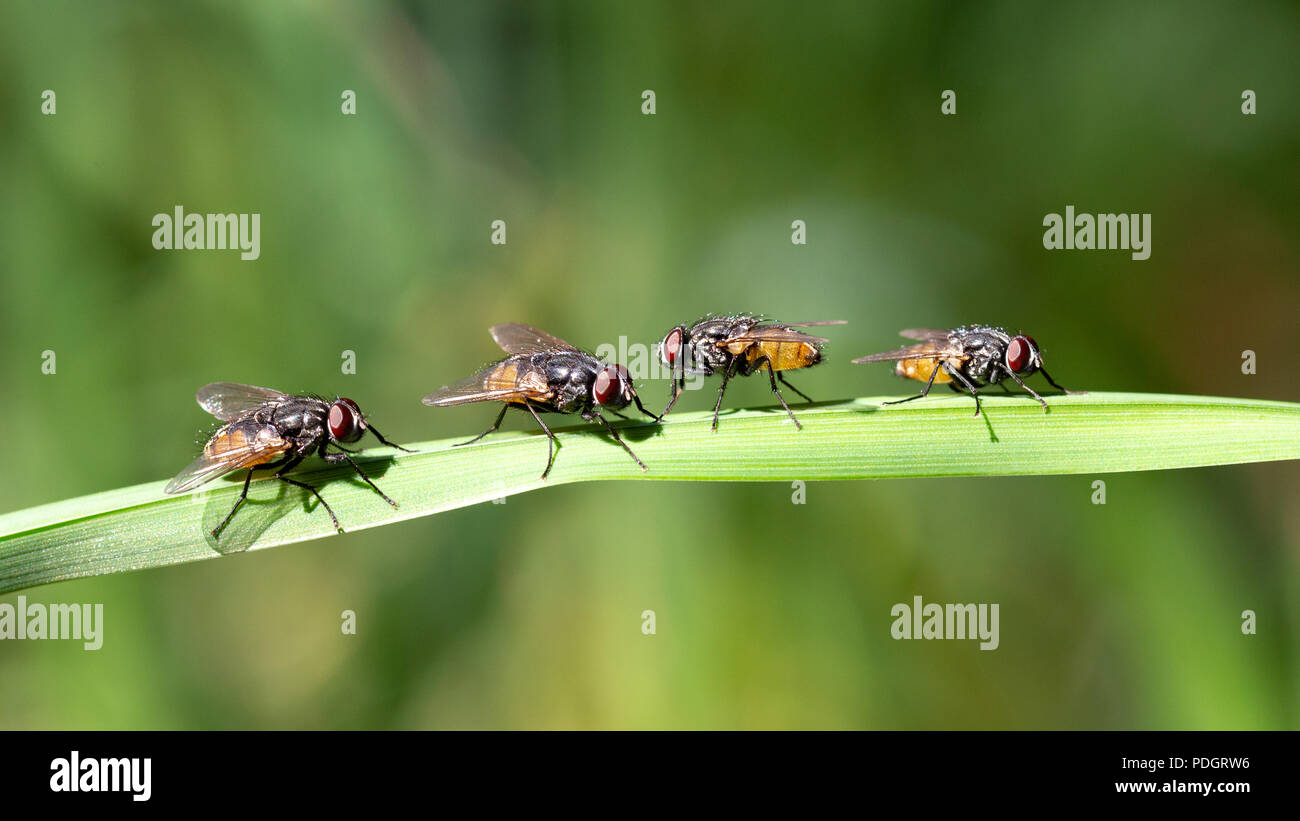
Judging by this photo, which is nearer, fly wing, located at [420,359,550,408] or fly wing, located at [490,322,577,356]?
fly wing, located at [420,359,550,408]

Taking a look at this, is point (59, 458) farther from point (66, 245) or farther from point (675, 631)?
point (675, 631)

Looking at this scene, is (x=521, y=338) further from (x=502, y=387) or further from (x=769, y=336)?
(x=769, y=336)

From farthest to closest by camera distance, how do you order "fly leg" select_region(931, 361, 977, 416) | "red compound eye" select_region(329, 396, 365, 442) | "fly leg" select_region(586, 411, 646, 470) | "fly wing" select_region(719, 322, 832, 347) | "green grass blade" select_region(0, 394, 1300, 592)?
1. "fly wing" select_region(719, 322, 832, 347)
2. "fly leg" select_region(931, 361, 977, 416)
3. "red compound eye" select_region(329, 396, 365, 442)
4. "fly leg" select_region(586, 411, 646, 470)
5. "green grass blade" select_region(0, 394, 1300, 592)

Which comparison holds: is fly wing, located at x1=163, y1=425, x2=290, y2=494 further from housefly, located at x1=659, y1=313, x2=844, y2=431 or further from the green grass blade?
housefly, located at x1=659, y1=313, x2=844, y2=431

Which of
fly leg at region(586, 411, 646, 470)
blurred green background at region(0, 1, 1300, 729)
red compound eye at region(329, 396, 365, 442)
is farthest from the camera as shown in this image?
blurred green background at region(0, 1, 1300, 729)

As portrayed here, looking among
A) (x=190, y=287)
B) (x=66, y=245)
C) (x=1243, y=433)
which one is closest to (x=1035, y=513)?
(x=1243, y=433)

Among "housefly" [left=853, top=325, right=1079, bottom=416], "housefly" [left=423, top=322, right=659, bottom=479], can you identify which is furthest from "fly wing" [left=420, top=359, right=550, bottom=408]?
"housefly" [left=853, top=325, right=1079, bottom=416]

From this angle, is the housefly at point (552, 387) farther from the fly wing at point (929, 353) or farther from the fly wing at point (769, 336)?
the fly wing at point (929, 353)
